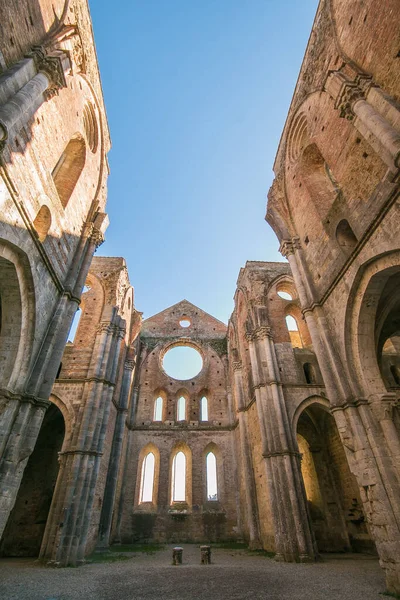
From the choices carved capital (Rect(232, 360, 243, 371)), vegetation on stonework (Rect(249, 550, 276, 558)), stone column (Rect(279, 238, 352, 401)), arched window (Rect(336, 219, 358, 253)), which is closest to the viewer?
stone column (Rect(279, 238, 352, 401))

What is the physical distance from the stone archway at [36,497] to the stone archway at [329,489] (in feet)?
36.1

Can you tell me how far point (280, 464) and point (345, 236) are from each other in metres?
8.06

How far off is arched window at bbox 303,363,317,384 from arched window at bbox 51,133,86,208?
11720 millimetres

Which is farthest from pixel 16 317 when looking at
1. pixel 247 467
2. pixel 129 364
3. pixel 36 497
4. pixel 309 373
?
pixel 247 467

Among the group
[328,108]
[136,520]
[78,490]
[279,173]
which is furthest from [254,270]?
[136,520]

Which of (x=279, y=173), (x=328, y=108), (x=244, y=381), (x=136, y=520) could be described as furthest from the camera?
(x=244, y=381)

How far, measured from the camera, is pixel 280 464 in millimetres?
10953

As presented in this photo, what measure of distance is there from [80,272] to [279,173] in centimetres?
824

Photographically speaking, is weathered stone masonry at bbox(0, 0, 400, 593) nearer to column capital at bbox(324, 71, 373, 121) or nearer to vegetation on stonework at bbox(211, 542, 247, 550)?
column capital at bbox(324, 71, 373, 121)

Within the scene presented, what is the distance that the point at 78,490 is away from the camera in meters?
9.73

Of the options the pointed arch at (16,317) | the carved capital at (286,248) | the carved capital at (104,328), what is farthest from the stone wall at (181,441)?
the pointed arch at (16,317)

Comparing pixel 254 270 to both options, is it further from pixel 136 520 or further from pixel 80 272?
pixel 136 520

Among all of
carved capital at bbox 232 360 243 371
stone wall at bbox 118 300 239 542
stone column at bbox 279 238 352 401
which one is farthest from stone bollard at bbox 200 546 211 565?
carved capital at bbox 232 360 243 371

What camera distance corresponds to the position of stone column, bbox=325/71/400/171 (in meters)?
5.54
